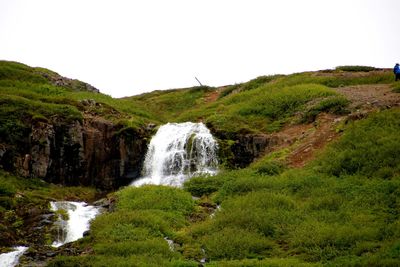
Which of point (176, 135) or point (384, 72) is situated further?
point (384, 72)

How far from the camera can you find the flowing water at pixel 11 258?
600 inches

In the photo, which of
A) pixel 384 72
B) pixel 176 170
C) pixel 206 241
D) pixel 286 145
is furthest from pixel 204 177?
pixel 384 72

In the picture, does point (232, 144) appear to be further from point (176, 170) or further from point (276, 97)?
point (276, 97)

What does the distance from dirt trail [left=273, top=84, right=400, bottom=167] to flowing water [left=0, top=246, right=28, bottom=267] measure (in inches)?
501

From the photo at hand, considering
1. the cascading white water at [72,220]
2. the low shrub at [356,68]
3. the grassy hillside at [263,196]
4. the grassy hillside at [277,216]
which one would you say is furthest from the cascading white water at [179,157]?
the low shrub at [356,68]

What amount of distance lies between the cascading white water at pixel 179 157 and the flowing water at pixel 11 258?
1048 centimetres

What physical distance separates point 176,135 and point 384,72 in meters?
16.7

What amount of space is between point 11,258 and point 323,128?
16.8m

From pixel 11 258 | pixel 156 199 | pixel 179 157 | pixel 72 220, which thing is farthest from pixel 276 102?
pixel 11 258

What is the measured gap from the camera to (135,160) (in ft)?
92.2

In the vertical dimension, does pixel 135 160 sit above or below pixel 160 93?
below

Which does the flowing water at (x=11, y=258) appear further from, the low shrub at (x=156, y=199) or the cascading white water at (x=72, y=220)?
the low shrub at (x=156, y=199)

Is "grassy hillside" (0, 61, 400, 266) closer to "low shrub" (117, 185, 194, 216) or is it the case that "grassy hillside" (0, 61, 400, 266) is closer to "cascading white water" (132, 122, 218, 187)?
"low shrub" (117, 185, 194, 216)

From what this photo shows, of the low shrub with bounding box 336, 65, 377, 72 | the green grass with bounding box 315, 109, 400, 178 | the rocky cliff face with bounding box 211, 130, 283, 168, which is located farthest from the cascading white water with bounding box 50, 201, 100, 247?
the low shrub with bounding box 336, 65, 377, 72
